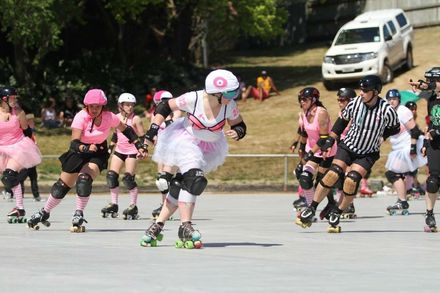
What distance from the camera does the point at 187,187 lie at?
12.3m

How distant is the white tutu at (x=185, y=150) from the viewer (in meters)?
12.4

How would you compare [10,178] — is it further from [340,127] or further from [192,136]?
[192,136]

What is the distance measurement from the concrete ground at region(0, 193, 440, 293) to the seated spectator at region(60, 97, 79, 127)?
18886mm

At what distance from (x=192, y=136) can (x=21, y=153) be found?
5.12m

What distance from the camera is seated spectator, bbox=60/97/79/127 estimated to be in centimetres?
3656

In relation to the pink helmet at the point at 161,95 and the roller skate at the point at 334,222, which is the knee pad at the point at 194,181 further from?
the pink helmet at the point at 161,95

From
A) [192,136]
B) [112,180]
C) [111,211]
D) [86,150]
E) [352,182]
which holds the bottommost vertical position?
[111,211]

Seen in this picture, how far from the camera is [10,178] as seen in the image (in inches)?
663

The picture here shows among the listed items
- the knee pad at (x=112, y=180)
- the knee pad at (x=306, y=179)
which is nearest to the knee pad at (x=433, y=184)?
the knee pad at (x=306, y=179)

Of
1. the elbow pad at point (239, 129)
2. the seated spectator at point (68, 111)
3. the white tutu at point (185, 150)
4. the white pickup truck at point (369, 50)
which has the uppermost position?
the elbow pad at point (239, 129)

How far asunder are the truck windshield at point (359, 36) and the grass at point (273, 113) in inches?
63.9

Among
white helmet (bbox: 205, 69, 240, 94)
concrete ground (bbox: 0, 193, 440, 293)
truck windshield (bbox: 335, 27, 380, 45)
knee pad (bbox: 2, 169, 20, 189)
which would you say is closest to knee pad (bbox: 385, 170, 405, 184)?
concrete ground (bbox: 0, 193, 440, 293)

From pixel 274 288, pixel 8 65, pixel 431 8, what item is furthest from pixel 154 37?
pixel 274 288

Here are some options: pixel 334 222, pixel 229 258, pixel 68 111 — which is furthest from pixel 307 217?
pixel 68 111
